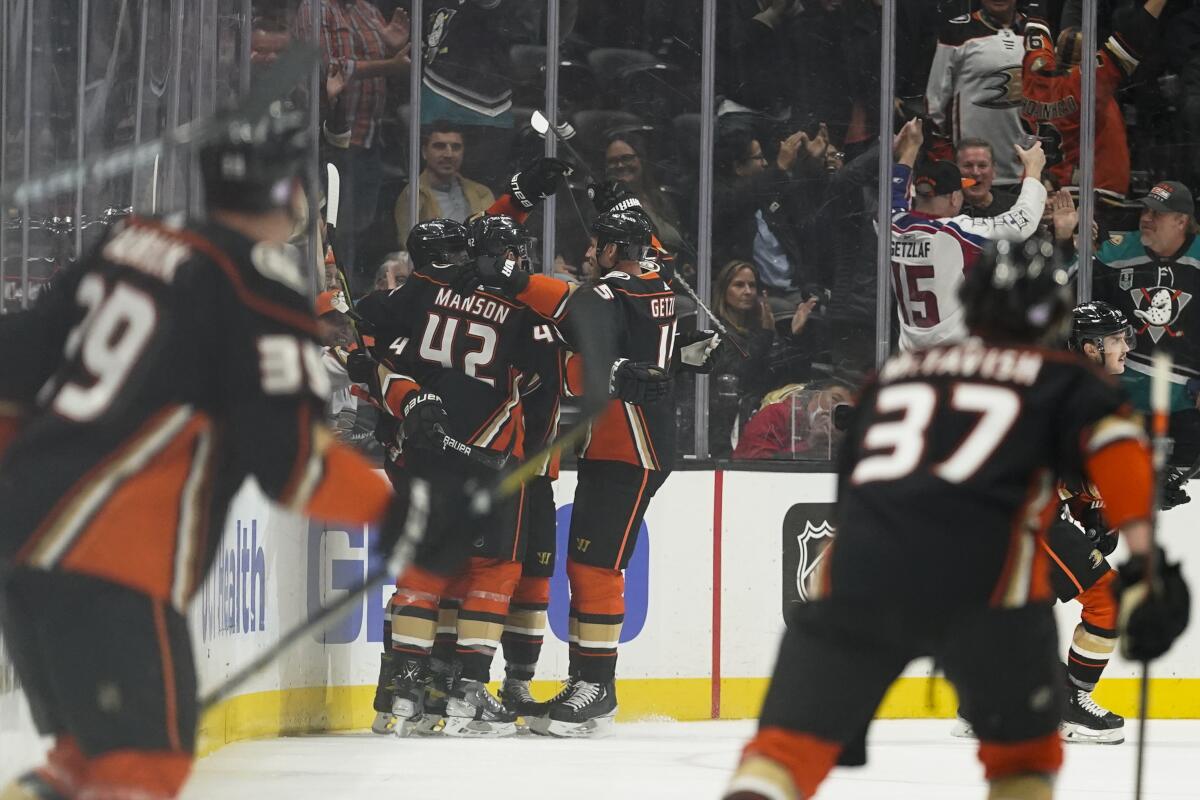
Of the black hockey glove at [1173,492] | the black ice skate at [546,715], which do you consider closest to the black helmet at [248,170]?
the black ice skate at [546,715]

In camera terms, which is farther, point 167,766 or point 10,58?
point 10,58

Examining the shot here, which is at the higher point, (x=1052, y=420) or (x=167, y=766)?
(x=1052, y=420)

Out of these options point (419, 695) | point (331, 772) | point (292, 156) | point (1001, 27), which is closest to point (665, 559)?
point (419, 695)

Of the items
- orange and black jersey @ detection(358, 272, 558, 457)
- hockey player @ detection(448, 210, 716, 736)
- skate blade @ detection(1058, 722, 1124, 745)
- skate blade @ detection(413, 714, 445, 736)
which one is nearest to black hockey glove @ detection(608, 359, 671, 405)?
hockey player @ detection(448, 210, 716, 736)

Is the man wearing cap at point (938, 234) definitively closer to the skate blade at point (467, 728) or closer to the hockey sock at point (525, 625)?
the hockey sock at point (525, 625)

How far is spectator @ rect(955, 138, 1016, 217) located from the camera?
292 inches

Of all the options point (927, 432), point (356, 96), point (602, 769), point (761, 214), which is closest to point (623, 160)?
point (761, 214)

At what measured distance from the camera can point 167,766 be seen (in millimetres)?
2178

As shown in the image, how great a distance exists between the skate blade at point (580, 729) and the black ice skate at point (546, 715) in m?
0.04

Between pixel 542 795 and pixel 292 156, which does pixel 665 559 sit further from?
pixel 292 156

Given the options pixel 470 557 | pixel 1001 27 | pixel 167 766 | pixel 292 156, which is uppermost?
pixel 1001 27

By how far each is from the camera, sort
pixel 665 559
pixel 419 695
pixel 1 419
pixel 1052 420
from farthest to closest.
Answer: pixel 665 559 < pixel 419 695 < pixel 1052 420 < pixel 1 419

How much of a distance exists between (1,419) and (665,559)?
4207 mm

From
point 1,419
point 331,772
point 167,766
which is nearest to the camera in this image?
point 167,766
